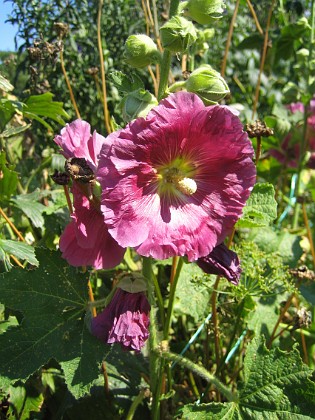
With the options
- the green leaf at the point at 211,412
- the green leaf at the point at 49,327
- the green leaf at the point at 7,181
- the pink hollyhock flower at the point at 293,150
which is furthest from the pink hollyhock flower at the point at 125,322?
the pink hollyhock flower at the point at 293,150

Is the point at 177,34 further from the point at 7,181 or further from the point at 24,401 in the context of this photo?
the point at 24,401

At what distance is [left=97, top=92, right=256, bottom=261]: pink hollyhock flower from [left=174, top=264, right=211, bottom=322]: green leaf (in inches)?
13.1

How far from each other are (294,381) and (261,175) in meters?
1.34

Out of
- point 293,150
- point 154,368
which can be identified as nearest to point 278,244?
point 154,368

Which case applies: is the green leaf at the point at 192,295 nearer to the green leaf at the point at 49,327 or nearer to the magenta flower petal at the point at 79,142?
the green leaf at the point at 49,327

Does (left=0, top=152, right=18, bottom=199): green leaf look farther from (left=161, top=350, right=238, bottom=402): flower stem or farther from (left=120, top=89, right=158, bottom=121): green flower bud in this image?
(left=161, top=350, right=238, bottom=402): flower stem

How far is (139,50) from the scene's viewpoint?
0.90 meters

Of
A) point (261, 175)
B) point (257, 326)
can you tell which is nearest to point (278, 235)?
point (257, 326)

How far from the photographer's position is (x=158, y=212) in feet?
2.91

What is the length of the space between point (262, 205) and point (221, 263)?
0.80ft

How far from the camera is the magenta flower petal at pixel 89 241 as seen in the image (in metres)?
0.86

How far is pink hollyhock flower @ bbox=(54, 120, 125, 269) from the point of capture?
Result: 86 cm

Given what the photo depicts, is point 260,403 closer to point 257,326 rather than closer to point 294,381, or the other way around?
Answer: point 294,381

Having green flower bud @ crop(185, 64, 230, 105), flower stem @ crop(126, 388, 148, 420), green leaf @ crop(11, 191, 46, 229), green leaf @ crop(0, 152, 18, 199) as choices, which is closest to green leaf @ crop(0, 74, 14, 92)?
green leaf @ crop(0, 152, 18, 199)
